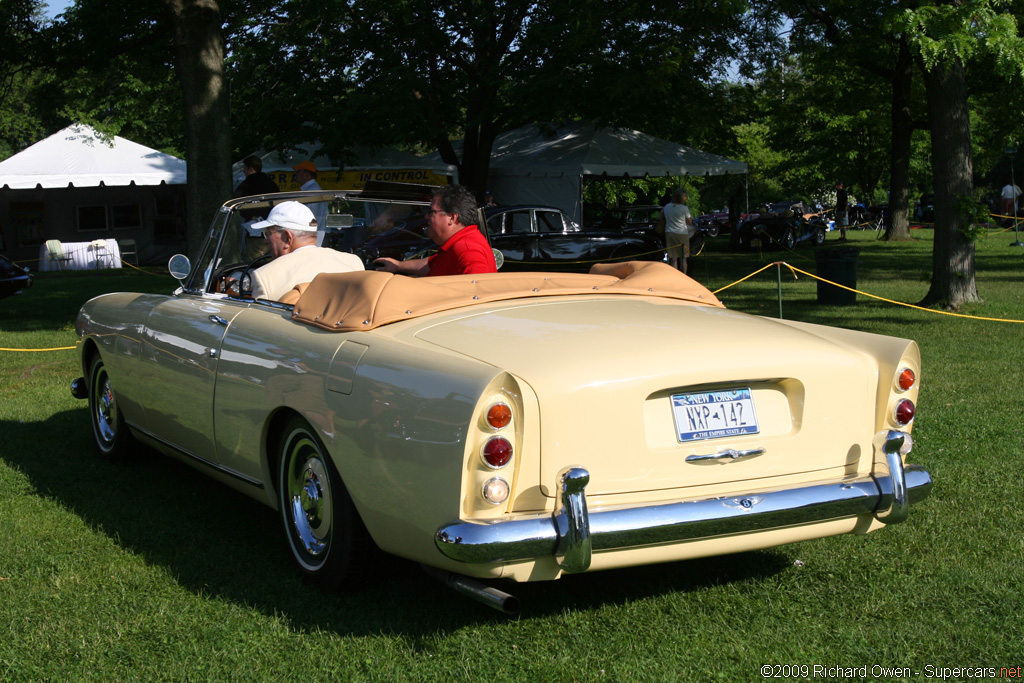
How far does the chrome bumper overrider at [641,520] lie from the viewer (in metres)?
3.01

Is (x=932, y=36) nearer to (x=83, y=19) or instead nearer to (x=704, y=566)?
(x=704, y=566)

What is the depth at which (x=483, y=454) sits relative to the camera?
306cm

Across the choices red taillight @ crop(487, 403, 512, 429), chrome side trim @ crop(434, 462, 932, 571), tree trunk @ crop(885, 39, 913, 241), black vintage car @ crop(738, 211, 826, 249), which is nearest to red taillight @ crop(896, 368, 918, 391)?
chrome side trim @ crop(434, 462, 932, 571)

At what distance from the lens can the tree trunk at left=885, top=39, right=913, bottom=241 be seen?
27.0 metres

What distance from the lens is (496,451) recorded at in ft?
10.1

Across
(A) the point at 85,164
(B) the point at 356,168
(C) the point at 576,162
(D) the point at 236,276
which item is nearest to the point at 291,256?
(D) the point at 236,276

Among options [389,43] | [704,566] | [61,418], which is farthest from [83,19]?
[704,566]

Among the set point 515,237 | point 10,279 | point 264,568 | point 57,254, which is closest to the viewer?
point 264,568

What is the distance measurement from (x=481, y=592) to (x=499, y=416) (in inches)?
21.7

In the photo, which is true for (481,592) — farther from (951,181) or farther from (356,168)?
(356,168)

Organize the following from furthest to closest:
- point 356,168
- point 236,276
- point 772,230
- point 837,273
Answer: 1. point 772,230
2. point 356,168
3. point 837,273
4. point 236,276

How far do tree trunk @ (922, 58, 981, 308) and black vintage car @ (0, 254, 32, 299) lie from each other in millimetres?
13322

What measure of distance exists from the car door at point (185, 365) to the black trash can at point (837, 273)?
10.6 meters

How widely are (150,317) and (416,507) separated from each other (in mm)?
2599
